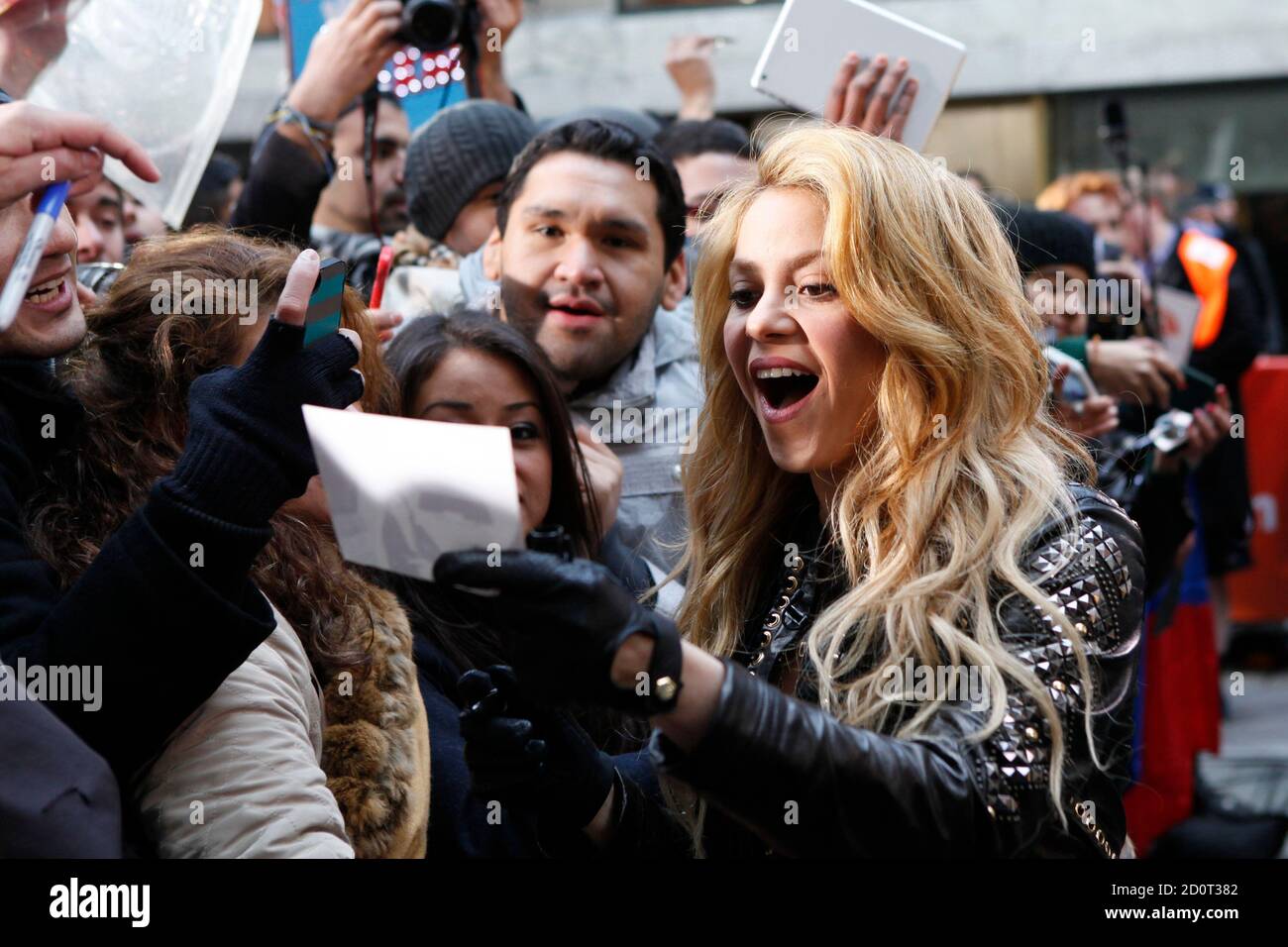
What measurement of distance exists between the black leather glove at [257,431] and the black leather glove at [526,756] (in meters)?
0.40

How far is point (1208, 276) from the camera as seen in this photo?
670 centimetres

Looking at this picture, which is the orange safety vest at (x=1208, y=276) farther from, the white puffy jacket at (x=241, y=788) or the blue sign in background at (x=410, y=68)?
the white puffy jacket at (x=241, y=788)

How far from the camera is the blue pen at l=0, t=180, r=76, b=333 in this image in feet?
5.94

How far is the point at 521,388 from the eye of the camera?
2.90m

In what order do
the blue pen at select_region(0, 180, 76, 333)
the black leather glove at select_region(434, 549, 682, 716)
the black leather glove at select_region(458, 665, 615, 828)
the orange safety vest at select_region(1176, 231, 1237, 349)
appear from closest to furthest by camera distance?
the black leather glove at select_region(434, 549, 682, 716) < the blue pen at select_region(0, 180, 76, 333) < the black leather glove at select_region(458, 665, 615, 828) < the orange safety vest at select_region(1176, 231, 1237, 349)

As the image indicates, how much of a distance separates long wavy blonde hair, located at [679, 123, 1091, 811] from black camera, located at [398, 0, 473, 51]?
5.54 ft

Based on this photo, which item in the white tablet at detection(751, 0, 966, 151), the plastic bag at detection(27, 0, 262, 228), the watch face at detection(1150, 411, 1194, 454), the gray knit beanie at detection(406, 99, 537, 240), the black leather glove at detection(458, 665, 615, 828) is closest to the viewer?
the black leather glove at detection(458, 665, 615, 828)

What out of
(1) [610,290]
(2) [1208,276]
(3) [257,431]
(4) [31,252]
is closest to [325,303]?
(3) [257,431]

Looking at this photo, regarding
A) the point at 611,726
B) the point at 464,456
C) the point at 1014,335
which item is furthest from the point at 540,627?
the point at 611,726

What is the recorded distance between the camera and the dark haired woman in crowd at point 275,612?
6.34ft

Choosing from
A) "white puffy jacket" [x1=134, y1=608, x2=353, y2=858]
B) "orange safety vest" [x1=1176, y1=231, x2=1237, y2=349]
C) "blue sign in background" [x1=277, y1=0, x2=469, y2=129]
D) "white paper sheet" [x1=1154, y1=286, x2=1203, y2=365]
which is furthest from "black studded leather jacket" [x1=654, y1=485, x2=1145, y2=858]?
"orange safety vest" [x1=1176, y1=231, x2=1237, y2=349]

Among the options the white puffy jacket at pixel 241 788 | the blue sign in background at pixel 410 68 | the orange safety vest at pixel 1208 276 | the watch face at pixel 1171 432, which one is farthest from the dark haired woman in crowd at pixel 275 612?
the orange safety vest at pixel 1208 276

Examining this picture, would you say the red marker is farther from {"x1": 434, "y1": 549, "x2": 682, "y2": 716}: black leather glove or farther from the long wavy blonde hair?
{"x1": 434, "y1": 549, "x2": 682, "y2": 716}: black leather glove
